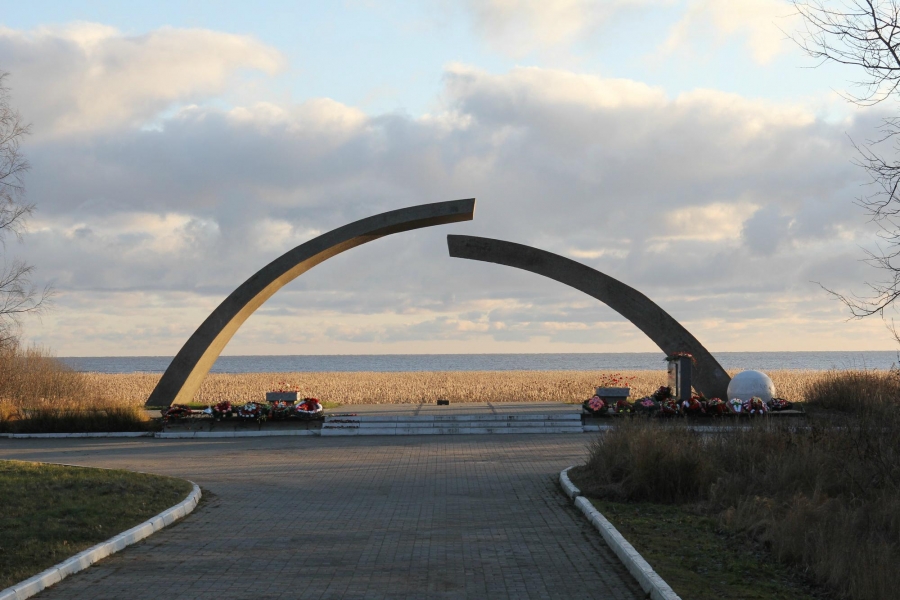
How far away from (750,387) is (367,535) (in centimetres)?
1579

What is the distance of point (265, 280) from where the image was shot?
24.6 meters

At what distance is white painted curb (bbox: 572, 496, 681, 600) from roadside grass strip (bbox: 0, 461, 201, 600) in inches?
191

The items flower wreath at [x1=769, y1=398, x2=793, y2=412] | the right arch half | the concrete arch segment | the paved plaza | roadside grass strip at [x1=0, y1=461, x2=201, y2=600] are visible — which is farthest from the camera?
the concrete arch segment

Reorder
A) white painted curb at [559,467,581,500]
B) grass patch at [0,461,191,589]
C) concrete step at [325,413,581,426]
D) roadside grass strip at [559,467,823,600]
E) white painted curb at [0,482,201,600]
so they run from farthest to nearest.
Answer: concrete step at [325,413,581,426]
white painted curb at [559,467,581,500]
grass patch at [0,461,191,589]
roadside grass strip at [559,467,823,600]
white painted curb at [0,482,201,600]

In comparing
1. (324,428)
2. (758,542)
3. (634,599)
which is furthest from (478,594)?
(324,428)

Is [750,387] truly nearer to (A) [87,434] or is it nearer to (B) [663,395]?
(B) [663,395]

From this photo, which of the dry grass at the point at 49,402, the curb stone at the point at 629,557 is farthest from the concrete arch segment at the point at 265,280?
the curb stone at the point at 629,557

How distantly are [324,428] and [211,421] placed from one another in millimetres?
3067

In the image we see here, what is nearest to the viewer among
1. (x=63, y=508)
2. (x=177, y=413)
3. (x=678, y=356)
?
(x=63, y=508)

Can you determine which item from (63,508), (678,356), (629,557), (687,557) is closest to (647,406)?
(678,356)

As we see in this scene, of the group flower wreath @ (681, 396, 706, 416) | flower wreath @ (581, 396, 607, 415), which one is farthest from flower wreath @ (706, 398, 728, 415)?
flower wreath @ (581, 396, 607, 415)

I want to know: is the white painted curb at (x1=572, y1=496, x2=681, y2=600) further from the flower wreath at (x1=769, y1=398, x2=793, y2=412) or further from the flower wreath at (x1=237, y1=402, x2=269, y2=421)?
the flower wreath at (x1=769, y1=398, x2=793, y2=412)

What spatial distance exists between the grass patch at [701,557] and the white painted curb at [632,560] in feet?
0.44

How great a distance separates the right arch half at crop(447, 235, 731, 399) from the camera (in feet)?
76.7
